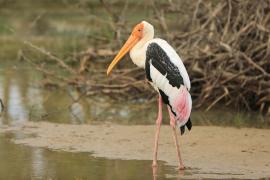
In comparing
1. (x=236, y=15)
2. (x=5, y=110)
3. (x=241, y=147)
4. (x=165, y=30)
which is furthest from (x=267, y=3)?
(x=5, y=110)

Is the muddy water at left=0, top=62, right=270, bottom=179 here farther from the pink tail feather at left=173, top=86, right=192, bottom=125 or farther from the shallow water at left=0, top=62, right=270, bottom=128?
the pink tail feather at left=173, top=86, right=192, bottom=125

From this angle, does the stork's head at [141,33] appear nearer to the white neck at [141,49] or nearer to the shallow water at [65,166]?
the white neck at [141,49]

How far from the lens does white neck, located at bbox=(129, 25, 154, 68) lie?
8188mm

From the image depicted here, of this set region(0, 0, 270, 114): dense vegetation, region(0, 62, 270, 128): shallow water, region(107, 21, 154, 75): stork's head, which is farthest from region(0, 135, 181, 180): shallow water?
region(0, 0, 270, 114): dense vegetation

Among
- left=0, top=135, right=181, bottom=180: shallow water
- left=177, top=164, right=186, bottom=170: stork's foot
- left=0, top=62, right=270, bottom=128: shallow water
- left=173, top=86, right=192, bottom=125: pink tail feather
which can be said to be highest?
left=173, top=86, right=192, bottom=125: pink tail feather

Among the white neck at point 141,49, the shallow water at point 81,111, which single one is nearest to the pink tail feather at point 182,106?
the white neck at point 141,49

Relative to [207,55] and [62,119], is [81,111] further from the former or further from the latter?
[207,55]

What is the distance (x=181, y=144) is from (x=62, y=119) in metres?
1.91

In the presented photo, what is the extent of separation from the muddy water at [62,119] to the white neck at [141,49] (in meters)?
0.96

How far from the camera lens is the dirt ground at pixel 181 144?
775cm

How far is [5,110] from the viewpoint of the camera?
1066 cm

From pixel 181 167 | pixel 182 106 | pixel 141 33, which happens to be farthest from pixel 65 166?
pixel 141 33

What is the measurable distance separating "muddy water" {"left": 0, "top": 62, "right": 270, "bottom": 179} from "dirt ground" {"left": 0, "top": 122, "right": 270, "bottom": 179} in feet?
0.84

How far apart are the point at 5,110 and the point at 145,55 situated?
3087 mm
